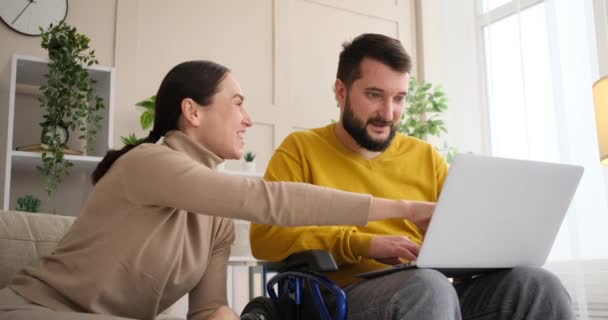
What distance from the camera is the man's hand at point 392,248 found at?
147 centimetres

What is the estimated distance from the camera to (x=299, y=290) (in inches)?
61.4

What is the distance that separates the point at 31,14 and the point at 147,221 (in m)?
2.52

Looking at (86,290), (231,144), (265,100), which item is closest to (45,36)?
(265,100)

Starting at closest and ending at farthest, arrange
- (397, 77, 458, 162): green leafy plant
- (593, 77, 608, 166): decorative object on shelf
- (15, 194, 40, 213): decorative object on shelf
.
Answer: (593, 77, 608, 166): decorative object on shelf < (15, 194, 40, 213): decorative object on shelf < (397, 77, 458, 162): green leafy plant

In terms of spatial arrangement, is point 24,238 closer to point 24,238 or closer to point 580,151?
point 24,238

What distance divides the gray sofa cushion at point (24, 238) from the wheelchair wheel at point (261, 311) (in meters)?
0.56

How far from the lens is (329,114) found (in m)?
4.30

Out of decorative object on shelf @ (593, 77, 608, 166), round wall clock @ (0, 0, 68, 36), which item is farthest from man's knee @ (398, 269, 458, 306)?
round wall clock @ (0, 0, 68, 36)

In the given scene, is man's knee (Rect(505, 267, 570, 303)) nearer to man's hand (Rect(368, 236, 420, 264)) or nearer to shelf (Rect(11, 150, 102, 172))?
man's hand (Rect(368, 236, 420, 264))

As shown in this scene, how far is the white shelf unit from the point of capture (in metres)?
3.14

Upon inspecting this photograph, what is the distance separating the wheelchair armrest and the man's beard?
0.48m

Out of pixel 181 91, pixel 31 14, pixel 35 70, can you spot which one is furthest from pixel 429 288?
pixel 31 14

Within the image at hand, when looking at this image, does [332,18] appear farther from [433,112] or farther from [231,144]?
[231,144]

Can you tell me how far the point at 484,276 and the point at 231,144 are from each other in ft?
2.34
